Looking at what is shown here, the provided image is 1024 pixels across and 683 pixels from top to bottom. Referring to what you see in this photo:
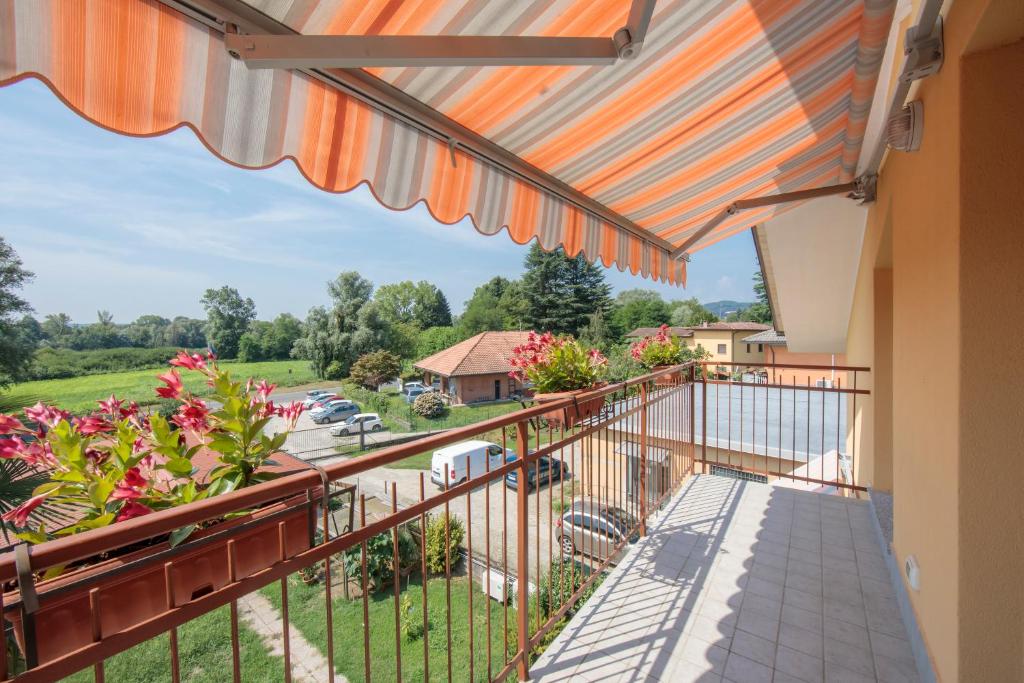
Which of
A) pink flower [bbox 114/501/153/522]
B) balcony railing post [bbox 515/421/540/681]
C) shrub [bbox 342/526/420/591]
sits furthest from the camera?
shrub [bbox 342/526/420/591]

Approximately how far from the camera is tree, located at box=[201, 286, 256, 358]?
156 ft

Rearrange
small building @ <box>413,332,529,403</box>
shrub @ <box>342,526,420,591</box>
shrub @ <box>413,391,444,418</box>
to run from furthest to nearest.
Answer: small building @ <box>413,332,529,403</box> < shrub @ <box>413,391,444,418</box> < shrub @ <box>342,526,420,591</box>

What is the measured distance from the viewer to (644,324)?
60969 millimetres

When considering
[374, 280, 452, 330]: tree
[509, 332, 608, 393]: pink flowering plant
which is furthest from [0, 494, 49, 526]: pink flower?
[374, 280, 452, 330]: tree

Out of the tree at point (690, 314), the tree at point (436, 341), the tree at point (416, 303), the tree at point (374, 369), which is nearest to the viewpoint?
the tree at point (374, 369)

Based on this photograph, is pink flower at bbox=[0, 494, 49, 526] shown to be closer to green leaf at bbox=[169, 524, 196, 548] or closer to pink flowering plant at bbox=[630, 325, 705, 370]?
green leaf at bbox=[169, 524, 196, 548]

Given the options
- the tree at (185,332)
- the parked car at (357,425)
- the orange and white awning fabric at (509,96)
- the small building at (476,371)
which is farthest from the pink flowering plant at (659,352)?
the tree at (185,332)

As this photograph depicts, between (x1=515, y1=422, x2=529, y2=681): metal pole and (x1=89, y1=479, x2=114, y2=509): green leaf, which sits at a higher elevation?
(x1=89, y1=479, x2=114, y2=509): green leaf

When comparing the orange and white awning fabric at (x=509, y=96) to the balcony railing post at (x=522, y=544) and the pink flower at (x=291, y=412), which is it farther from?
the balcony railing post at (x=522, y=544)

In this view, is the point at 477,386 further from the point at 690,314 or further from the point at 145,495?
the point at 690,314

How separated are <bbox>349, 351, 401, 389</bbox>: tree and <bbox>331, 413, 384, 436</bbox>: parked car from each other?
9811mm

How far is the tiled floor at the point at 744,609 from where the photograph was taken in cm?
256

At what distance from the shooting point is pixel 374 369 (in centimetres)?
3697

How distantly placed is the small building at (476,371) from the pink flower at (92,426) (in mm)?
30377
